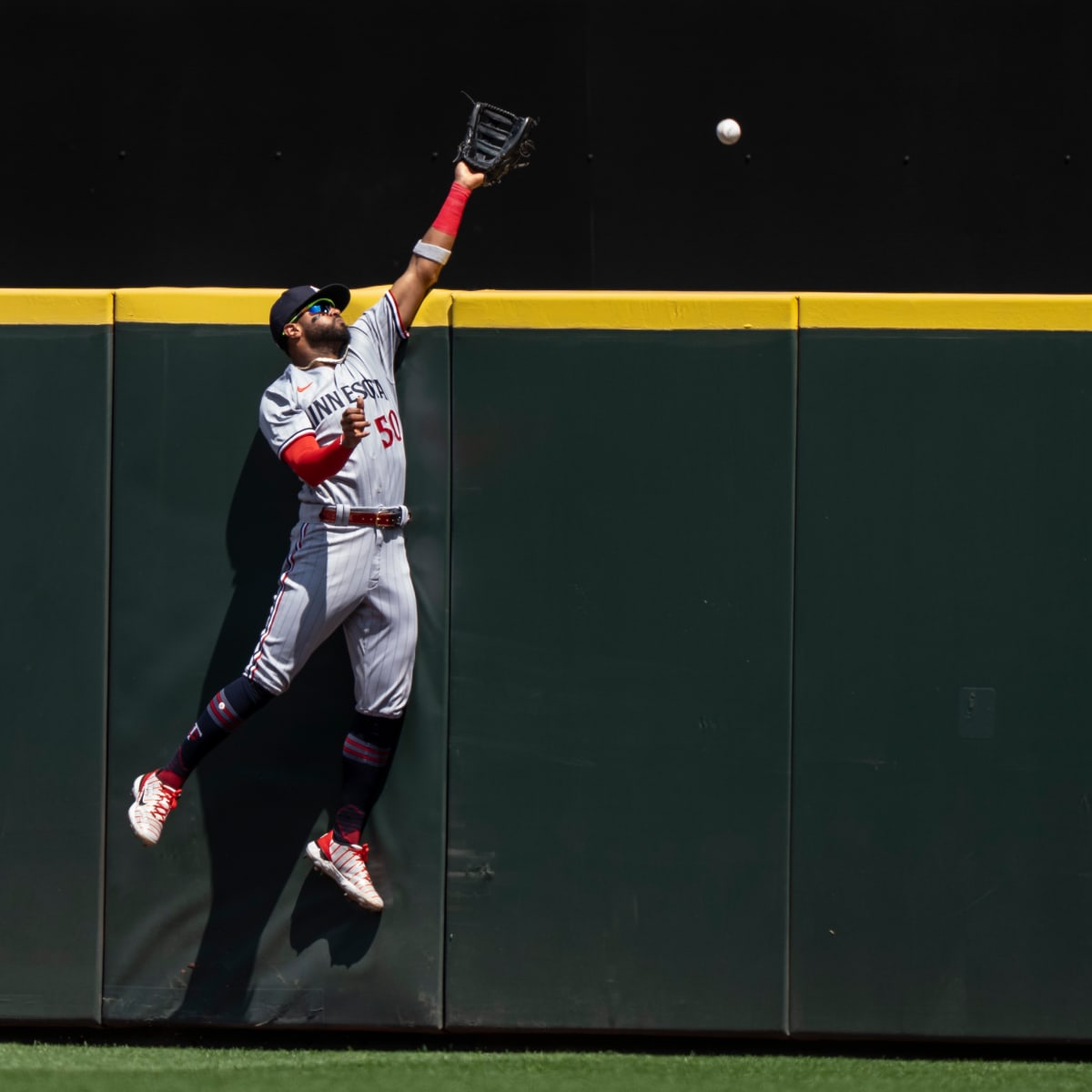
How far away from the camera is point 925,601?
144 inches

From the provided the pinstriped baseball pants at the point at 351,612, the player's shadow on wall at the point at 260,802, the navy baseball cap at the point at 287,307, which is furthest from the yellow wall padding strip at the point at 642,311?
the player's shadow on wall at the point at 260,802

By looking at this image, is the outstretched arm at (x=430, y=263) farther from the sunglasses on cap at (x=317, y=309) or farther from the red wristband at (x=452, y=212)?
the sunglasses on cap at (x=317, y=309)

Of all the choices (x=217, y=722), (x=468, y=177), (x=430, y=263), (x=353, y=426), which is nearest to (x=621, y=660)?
(x=353, y=426)

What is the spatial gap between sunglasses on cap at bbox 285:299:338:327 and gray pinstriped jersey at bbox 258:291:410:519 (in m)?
0.09

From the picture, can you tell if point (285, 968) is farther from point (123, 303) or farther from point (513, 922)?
point (123, 303)

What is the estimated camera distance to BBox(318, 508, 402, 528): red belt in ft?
11.6

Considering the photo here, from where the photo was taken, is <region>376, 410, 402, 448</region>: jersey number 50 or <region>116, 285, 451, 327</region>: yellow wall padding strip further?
<region>116, 285, 451, 327</region>: yellow wall padding strip

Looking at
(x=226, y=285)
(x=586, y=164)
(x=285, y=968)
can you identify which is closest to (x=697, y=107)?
(x=586, y=164)

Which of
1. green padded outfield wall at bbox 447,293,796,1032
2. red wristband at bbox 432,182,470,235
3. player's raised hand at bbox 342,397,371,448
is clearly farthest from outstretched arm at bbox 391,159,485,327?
player's raised hand at bbox 342,397,371,448

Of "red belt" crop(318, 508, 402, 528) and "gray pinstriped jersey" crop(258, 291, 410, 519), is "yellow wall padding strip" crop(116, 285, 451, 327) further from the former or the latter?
"red belt" crop(318, 508, 402, 528)

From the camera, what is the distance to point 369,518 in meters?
3.56

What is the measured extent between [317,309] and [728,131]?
192 cm

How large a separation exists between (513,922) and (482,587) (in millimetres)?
960

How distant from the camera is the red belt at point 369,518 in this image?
3539 millimetres
